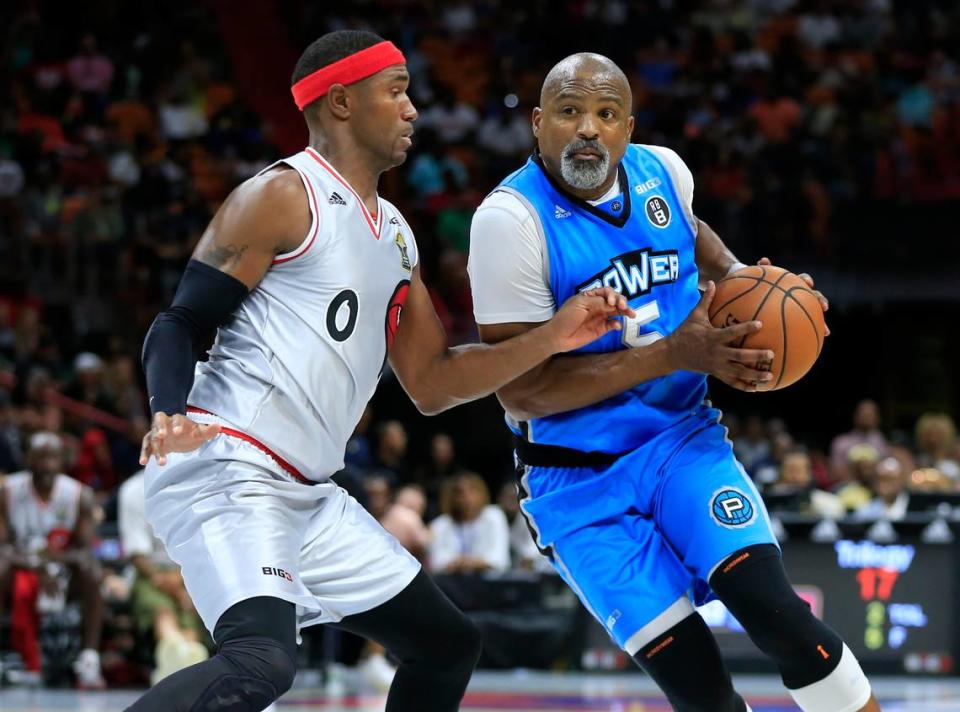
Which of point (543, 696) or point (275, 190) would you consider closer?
point (275, 190)

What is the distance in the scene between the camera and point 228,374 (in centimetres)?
428

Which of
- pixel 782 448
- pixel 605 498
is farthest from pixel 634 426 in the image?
pixel 782 448

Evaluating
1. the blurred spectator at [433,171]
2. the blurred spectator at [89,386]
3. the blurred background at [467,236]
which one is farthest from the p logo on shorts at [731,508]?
the blurred spectator at [433,171]

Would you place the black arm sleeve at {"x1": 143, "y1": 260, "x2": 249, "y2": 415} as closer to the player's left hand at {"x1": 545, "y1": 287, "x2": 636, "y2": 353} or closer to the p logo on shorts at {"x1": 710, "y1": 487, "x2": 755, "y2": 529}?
the player's left hand at {"x1": 545, "y1": 287, "x2": 636, "y2": 353}

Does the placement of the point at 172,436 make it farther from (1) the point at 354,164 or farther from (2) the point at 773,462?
(2) the point at 773,462

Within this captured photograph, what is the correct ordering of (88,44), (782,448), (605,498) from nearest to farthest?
(605,498)
(782,448)
(88,44)

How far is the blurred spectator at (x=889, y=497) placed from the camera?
35.7ft

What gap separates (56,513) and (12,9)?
441 inches

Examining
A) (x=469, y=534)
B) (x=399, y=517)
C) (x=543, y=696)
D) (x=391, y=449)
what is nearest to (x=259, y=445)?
(x=543, y=696)

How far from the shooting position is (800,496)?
1115cm

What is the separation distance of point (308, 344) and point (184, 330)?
39cm

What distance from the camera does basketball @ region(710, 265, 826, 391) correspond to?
436 centimetres

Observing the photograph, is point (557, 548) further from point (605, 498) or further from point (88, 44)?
point (88, 44)

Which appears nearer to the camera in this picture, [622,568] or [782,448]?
[622,568]
